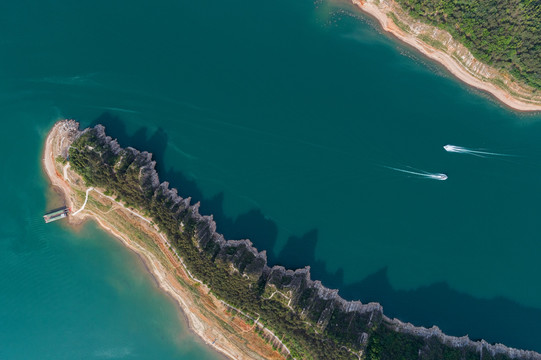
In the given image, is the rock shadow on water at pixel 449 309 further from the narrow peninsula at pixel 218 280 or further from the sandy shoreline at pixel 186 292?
the sandy shoreline at pixel 186 292

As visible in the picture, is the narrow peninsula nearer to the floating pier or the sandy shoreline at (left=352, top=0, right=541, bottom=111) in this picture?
the floating pier

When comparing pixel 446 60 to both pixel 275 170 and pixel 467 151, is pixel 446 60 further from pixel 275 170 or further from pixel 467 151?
pixel 275 170

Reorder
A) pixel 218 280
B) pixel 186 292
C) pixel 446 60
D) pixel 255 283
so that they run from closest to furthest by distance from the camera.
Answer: pixel 255 283
pixel 218 280
pixel 186 292
pixel 446 60

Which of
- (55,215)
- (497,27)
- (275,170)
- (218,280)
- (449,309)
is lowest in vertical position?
(218,280)

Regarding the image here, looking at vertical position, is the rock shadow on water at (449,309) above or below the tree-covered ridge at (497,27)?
below

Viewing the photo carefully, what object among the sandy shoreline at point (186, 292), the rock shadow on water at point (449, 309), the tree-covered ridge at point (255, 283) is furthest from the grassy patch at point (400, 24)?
the sandy shoreline at point (186, 292)

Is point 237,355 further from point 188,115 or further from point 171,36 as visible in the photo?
point 171,36

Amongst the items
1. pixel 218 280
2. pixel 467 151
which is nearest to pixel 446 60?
pixel 467 151
